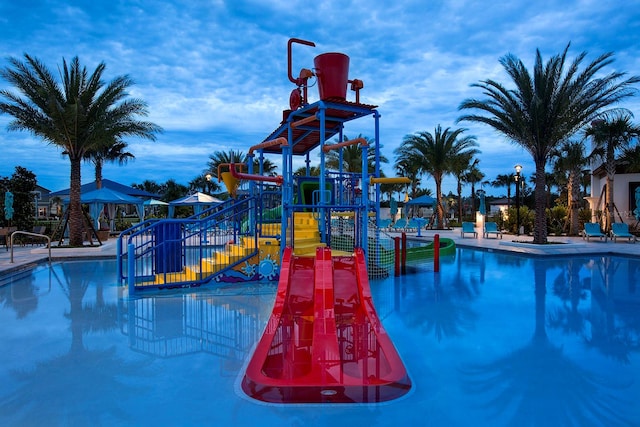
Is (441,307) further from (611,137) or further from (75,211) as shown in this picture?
(611,137)

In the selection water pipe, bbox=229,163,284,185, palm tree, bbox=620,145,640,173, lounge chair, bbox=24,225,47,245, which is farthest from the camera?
palm tree, bbox=620,145,640,173

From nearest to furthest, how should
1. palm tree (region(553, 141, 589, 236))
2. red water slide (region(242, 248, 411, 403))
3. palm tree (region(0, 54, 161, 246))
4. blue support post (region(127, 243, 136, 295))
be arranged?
red water slide (region(242, 248, 411, 403)) < blue support post (region(127, 243, 136, 295)) < palm tree (region(0, 54, 161, 246)) < palm tree (region(553, 141, 589, 236))

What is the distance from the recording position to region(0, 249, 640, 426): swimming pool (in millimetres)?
3572

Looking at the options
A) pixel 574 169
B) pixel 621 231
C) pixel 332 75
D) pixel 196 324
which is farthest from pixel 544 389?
pixel 574 169

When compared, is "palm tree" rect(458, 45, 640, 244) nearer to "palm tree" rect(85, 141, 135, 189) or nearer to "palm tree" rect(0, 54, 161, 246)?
"palm tree" rect(0, 54, 161, 246)

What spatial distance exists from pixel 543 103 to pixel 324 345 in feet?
53.6

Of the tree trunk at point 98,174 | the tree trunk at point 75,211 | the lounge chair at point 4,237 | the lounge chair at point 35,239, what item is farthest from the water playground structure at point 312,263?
the tree trunk at point 98,174

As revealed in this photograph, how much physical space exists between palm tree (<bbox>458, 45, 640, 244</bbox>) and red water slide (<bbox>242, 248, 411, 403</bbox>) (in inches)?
534

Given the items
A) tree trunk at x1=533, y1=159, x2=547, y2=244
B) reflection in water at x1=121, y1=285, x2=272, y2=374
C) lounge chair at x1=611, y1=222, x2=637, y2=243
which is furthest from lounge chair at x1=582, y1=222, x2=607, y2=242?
reflection in water at x1=121, y1=285, x2=272, y2=374

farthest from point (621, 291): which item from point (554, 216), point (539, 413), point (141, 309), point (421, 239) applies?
point (554, 216)

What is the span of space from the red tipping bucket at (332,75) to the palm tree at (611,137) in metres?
17.5

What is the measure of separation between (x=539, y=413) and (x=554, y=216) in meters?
24.7

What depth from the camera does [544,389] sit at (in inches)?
159

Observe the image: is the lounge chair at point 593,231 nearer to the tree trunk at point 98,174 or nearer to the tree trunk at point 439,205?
the tree trunk at point 439,205
